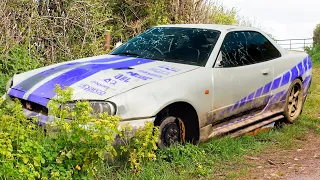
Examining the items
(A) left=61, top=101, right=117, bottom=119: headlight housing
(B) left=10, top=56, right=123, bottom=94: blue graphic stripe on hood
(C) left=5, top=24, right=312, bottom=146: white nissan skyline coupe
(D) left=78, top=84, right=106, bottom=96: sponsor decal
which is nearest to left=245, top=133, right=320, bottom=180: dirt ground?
(C) left=5, top=24, right=312, bottom=146: white nissan skyline coupe

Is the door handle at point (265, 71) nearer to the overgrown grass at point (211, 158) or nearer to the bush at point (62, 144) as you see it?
the overgrown grass at point (211, 158)

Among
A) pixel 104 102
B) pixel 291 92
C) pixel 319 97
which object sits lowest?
pixel 319 97

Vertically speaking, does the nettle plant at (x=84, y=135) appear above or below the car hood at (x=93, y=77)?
below

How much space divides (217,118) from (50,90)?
208cm

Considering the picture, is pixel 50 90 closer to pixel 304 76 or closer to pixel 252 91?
pixel 252 91

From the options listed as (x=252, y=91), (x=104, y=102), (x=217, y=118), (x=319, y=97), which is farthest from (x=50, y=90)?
(x=319, y=97)

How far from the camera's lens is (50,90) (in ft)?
15.6

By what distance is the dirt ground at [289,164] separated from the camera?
506 cm

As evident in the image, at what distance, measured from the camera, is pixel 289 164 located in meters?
5.56

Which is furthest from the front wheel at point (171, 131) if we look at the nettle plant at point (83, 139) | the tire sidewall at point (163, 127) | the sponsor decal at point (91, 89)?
the nettle plant at point (83, 139)

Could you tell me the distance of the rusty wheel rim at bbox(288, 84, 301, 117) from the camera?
753 centimetres

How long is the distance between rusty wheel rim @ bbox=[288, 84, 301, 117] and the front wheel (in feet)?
9.49

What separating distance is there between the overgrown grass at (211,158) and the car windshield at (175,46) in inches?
42.9

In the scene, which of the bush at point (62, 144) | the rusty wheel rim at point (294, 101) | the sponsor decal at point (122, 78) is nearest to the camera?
the bush at point (62, 144)
